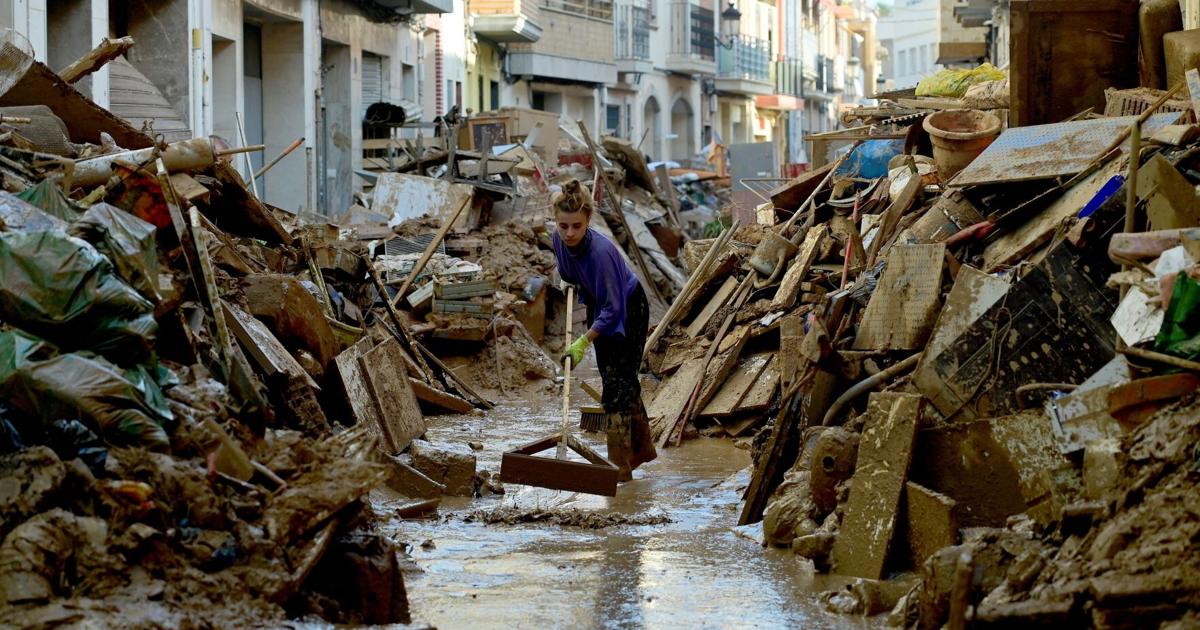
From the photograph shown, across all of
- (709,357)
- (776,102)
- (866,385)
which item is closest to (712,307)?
(709,357)

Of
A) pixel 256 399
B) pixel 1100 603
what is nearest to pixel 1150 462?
pixel 1100 603

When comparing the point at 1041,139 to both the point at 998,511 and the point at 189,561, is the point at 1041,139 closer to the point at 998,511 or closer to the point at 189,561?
the point at 998,511

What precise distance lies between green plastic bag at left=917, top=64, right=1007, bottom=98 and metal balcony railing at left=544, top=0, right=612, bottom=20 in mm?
25686

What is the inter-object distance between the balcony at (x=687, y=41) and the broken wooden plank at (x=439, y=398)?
129ft

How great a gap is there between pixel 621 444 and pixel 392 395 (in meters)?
1.59

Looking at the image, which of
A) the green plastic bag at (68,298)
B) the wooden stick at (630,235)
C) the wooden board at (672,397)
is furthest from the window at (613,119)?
the green plastic bag at (68,298)

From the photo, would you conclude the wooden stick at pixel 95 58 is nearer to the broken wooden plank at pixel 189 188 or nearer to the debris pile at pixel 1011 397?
the broken wooden plank at pixel 189 188

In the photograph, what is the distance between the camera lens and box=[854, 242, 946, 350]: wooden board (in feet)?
22.8

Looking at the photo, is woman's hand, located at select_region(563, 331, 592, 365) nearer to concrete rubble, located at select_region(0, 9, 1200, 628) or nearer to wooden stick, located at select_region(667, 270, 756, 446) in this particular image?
concrete rubble, located at select_region(0, 9, 1200, 628)

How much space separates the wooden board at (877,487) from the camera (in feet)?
18.8

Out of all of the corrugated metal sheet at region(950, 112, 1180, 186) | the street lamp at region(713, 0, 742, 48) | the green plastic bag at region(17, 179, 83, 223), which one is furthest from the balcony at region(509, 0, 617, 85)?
the green plastic bag at region(17, 179, 83, 223)

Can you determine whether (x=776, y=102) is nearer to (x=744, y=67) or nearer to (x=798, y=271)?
(x=744, y=67)

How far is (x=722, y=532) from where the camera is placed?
22.4 feet

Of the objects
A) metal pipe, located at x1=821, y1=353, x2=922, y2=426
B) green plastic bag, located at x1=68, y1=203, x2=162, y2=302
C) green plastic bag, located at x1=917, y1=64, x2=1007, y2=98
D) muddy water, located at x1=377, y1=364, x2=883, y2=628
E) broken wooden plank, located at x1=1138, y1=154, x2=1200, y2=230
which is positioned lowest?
muddy water, located at x1=377, y1=364, x2=883, y2=628
